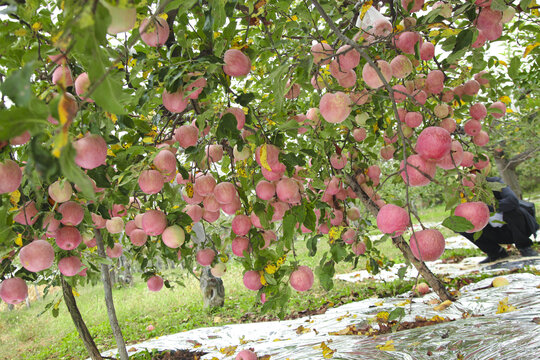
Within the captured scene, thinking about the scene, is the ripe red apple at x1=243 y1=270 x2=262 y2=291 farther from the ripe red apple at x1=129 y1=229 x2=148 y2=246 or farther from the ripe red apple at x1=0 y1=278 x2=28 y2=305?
the ripe red apple at x1=0 y1=278 x2=28 y2=305

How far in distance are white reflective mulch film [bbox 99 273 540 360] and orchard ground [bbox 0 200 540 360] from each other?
0.50 m

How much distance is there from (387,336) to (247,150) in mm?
1426

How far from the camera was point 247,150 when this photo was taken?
1.34 meters

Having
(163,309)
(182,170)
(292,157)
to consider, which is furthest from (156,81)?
(163,309)

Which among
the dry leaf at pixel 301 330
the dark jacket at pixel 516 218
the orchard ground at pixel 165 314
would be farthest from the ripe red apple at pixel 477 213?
the dark jacket at pixel 516 218

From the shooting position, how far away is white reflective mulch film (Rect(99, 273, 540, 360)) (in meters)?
1.64

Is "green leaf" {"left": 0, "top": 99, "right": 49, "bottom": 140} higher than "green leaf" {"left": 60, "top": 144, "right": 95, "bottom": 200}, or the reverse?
"green leaf" {"left": 0, "top": 99, "right": 49, "bottom": 140}

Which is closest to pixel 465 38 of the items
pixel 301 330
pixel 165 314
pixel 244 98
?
pixel 244 98

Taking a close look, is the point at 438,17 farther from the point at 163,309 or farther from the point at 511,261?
the point at 163,309

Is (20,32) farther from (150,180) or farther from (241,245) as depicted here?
(241,245)

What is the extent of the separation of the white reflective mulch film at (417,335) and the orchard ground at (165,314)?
1.64ft

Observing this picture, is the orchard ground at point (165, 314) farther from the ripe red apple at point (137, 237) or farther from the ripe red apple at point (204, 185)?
the ripe red apple at point (204, 185)

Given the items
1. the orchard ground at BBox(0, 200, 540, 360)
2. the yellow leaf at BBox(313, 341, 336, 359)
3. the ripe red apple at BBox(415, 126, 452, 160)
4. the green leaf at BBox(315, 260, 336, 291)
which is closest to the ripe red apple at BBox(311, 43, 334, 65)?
the ripe red apple at BBox(415, 126, 452, 160)

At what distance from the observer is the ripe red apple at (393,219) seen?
974mm
